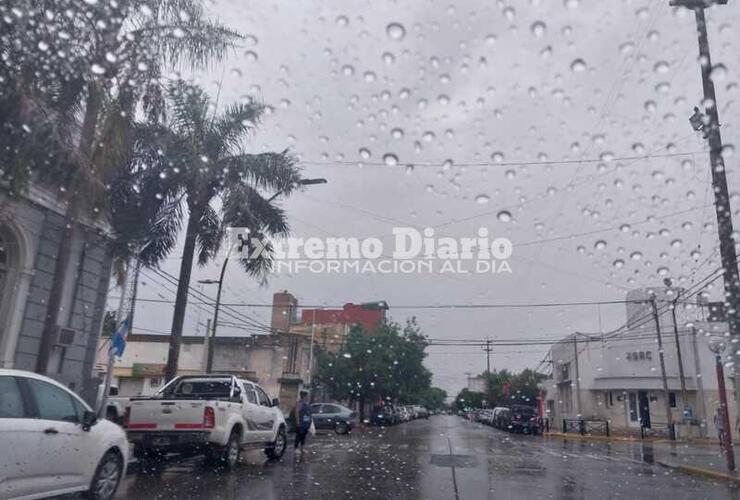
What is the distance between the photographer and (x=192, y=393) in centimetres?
1176

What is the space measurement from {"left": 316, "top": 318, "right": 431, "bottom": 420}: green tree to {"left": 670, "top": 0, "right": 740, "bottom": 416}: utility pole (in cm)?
2586

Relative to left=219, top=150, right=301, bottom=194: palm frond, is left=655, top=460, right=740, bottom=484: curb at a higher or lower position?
lower

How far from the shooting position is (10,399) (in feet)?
18.9

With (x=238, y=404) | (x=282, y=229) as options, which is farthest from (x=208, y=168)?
(x=238, y=404)

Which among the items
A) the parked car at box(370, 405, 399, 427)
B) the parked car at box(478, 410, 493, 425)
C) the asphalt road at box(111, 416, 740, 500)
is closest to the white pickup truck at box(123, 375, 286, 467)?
the asphalt road at box(111, 416, 740, 500)

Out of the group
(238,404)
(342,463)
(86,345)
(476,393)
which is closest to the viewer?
(238,404)

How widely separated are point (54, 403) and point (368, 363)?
32.0 metres

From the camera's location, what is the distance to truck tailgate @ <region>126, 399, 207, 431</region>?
10.1 meters

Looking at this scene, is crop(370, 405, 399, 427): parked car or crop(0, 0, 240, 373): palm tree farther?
crop(370, 405, 399, 427): parked car

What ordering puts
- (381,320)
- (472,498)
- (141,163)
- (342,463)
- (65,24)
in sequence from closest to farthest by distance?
(472,498), (65,24), (342,463), (141,163), (381,320)

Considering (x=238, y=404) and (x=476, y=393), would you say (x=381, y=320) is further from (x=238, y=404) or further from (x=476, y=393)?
(x=476, y=393)

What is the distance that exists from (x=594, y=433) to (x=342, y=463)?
77.7 ft

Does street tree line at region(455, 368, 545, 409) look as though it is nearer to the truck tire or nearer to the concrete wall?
the concrete wall

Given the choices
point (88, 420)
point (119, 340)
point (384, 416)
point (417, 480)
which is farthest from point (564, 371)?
point (88, 420)
